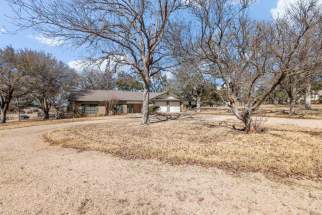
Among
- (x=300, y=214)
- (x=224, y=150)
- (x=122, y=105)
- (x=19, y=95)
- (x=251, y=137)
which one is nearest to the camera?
(x=300, y=214)

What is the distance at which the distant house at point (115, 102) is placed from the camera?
30125 mm

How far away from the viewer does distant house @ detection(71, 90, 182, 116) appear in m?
30.1

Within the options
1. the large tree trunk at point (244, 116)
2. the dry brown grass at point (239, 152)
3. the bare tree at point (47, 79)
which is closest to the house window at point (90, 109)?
the bare tree at point (47, 79)

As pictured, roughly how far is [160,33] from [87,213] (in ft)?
34.8

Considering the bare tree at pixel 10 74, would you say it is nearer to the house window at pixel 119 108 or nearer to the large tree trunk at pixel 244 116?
the house window at pixel 119 108

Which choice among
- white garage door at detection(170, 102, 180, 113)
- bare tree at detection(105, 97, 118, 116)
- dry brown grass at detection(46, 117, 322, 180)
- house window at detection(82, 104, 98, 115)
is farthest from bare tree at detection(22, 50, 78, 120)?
dry brown grass at detection(46, 117, 322, 180)

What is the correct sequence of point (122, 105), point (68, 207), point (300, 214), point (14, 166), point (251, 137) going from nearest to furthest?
point (300, 214), point (68, 207), point (14, 166), point (251, 137), point (122, 105)

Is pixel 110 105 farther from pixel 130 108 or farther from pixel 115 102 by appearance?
pixel 130 108

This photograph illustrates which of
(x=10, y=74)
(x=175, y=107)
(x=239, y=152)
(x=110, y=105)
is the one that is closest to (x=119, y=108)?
(x=110, y=105)

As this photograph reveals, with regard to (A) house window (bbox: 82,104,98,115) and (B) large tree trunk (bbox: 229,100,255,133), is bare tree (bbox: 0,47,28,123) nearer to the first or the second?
(A) house window (bbox: 82,104,98,115)

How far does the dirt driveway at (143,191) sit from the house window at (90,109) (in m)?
26.4

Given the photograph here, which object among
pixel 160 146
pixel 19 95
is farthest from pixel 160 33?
pixel 19 95

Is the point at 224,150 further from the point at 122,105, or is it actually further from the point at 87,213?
the point at 122,105

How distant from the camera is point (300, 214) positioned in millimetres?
2652
